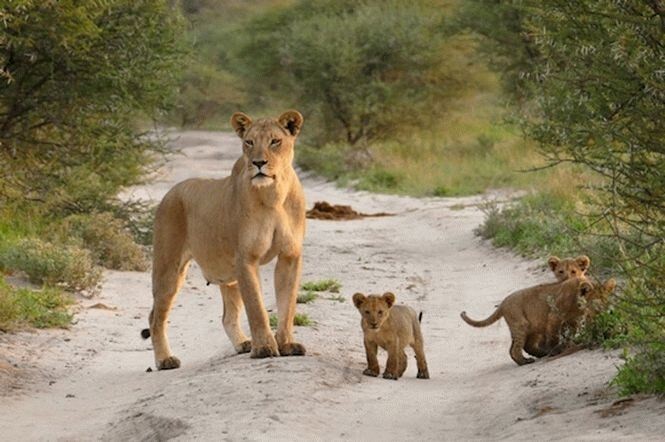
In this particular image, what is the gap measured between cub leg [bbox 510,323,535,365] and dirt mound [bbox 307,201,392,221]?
13.7 metres

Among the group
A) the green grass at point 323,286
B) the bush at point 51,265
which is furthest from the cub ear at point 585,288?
the bush at point 51,265

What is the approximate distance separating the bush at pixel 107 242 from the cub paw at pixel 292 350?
752 cm

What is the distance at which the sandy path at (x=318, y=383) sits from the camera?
780 centimetres

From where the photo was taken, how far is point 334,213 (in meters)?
24.2

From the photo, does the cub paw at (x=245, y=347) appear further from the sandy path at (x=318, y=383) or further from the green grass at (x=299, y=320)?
the green grass at (x=299, y=320)

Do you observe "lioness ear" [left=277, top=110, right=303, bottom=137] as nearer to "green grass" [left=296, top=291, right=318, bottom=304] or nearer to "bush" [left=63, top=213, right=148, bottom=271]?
"green grass" [left=296, top=291, right=318, bottom=304]

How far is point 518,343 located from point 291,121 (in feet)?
7.21

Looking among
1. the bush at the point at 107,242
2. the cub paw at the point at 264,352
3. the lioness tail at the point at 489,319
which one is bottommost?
the cub paw at the point at 264,352

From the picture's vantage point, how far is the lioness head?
376 inches

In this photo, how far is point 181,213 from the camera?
35.4ft

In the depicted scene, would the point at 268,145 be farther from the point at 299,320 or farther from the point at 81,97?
the point at 81,97

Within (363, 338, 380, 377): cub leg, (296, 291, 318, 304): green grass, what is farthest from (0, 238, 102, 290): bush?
(363, 338, 380, 377): cub leg

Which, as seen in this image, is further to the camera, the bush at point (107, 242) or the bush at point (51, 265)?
the bush at point (107, 242)

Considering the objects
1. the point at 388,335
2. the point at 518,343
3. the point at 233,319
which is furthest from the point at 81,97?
the point at 518,343
